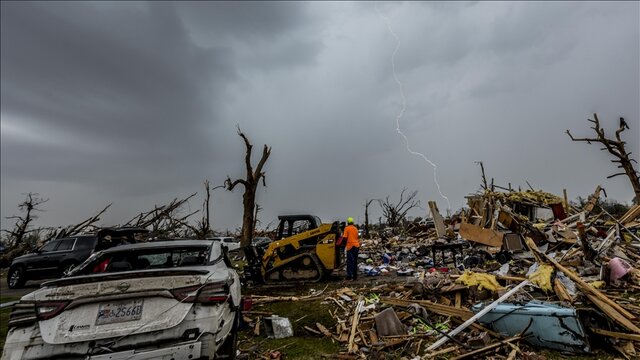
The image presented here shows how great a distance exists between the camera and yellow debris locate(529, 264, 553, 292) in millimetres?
6405

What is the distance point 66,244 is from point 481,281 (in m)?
14.1

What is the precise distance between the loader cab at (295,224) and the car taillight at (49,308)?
731 cm

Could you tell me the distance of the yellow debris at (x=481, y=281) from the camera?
6.83 m

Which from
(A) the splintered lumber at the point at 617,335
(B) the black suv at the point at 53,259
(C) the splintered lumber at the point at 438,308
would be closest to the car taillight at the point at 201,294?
(C) the splintered lumber at the point at 438,308

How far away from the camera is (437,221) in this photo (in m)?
16.1

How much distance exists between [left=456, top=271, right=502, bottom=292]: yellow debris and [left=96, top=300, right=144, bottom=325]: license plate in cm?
589

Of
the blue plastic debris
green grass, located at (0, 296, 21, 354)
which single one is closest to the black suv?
green grass, located at (0, 296, 21, 354)

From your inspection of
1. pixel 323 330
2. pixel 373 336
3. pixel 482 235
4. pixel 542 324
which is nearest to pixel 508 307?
pixel 542 324

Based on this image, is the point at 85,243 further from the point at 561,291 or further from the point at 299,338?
the point at 561,291

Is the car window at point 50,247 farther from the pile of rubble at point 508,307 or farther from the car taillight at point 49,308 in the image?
the car taillight at point 49,308

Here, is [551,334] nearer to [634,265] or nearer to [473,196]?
[634,265]

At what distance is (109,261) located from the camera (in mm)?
4934

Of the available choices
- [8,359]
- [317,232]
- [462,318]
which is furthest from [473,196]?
[8,359]

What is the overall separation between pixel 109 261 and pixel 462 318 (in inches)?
217
